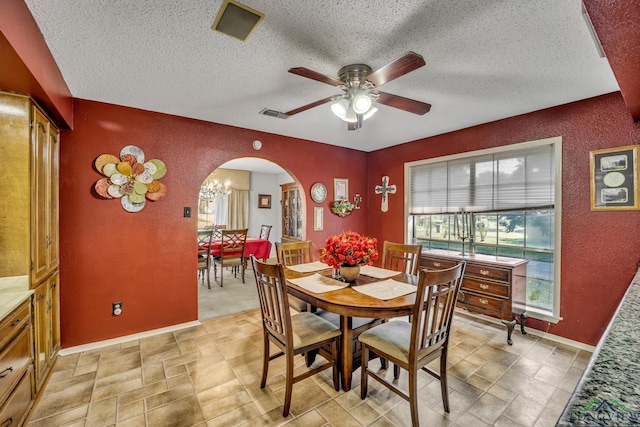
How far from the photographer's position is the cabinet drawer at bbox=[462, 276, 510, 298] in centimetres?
277

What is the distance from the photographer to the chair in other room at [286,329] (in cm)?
181

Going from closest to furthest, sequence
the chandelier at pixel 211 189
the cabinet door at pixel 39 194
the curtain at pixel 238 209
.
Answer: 1. the cabinet door at pixel 39 194
2. the chandelier at pixel 211 189
3. the curtain at pixel 238 209

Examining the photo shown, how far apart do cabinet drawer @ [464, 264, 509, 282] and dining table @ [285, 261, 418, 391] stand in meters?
0.99

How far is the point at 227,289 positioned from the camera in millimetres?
4652

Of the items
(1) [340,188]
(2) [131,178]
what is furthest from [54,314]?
(1) [340,188]

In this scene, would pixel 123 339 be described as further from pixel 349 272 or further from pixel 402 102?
pixel 402 102

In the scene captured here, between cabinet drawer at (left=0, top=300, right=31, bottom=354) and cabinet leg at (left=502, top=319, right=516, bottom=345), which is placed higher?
cabinet drawer at (left=0, top=300, right=31, bottom=354)

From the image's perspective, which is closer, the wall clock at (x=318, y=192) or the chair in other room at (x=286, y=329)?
the chair in other room at (x=286, y=329)

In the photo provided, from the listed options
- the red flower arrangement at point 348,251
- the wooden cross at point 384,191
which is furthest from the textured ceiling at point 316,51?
the wooden cross at point 384,191

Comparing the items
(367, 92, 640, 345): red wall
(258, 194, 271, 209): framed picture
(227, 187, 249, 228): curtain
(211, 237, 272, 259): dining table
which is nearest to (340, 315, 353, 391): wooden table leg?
(367, 92, 640, 345): red wall

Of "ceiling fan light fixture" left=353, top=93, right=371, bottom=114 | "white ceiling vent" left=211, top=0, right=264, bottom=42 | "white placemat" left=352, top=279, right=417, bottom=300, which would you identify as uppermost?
"white ceiling vent" left=211, top=0, right=264, bottom=42

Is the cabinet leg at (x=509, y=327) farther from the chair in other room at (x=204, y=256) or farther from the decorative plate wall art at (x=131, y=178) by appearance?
the chair in other room at (x=204, y=256)

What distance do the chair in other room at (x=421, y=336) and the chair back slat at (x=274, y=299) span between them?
57 cm

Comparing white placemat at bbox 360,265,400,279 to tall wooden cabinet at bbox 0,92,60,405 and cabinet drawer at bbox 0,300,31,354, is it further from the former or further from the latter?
tall wooden cabinet at bbox 0,92,60,405
